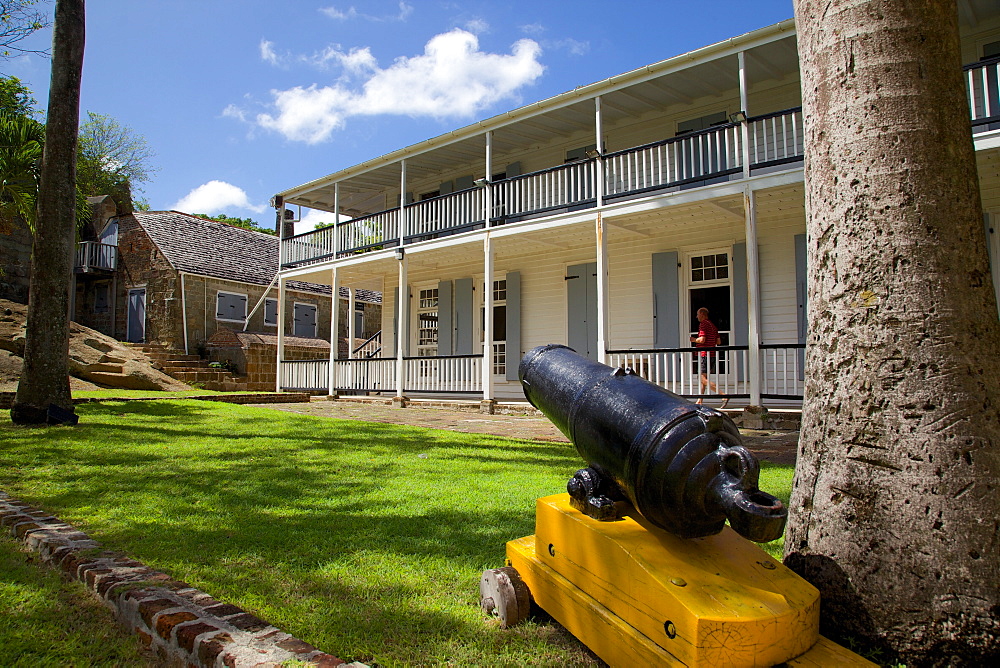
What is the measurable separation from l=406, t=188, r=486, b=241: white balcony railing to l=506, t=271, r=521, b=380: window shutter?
1539mm

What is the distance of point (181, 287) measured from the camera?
20828 mm

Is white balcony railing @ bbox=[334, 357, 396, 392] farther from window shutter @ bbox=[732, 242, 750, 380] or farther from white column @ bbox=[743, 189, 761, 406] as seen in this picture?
white column @ bbox=[743, 189, 761, 406]

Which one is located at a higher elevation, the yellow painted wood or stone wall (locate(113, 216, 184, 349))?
stone wall (locate(113, 216, 184, 349))

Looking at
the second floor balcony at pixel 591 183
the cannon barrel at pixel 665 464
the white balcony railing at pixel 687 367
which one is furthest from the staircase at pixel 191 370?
the cannon barrel at pixel 665 464

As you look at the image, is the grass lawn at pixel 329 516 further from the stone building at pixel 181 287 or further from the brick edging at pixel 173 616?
the stone building at pixel 181 287

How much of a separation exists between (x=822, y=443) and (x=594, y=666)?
38.6 inches

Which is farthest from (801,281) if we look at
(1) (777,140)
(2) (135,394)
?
(2) (135,394)

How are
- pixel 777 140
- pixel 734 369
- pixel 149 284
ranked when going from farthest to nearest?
pixel 149 284, pixel 777 140, pixel 734 369

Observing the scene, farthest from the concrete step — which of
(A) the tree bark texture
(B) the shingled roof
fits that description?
(A) the tree bark texture

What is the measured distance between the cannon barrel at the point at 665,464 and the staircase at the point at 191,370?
58.5 feet

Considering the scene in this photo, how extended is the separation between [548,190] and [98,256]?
19.5 meters

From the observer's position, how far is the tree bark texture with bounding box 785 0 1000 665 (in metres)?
1.68

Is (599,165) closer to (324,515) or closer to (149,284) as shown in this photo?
(324,515)

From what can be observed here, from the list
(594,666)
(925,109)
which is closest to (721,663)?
(594,666)
